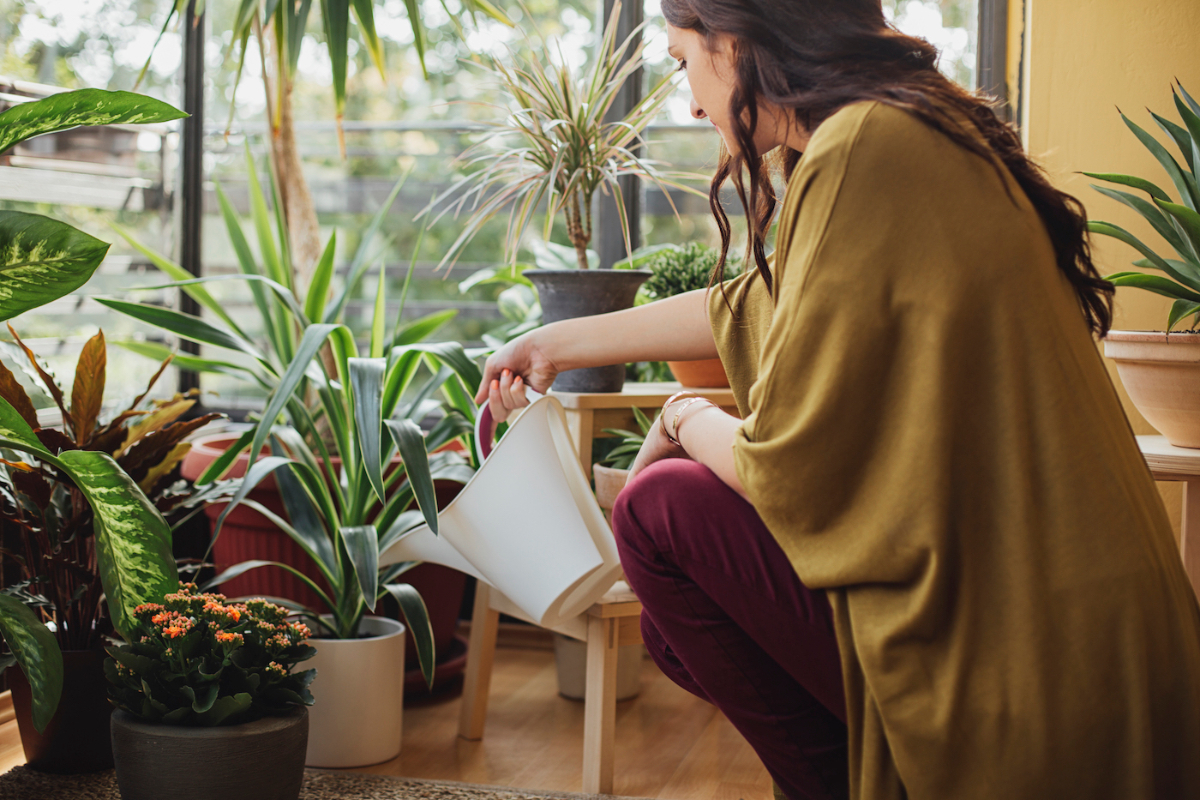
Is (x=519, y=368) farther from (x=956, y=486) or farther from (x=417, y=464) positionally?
(x=956, y=486)

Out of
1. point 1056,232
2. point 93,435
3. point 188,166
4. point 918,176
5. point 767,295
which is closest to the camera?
point 918,176

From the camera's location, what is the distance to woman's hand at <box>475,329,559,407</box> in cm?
121

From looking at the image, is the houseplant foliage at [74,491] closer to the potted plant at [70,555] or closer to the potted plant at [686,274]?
the potted plant at [70,555]

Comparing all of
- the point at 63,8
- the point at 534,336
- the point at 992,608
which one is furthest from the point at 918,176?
the point at 63,8

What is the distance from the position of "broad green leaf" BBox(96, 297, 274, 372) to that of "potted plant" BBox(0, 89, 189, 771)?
0.08 meters

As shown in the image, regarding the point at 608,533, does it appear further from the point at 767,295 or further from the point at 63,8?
the point at 63,8

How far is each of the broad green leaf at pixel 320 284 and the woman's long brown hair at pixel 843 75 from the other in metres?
0.96

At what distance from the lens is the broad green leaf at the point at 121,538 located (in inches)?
44.2

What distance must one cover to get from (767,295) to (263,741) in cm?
79

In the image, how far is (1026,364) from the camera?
749mm

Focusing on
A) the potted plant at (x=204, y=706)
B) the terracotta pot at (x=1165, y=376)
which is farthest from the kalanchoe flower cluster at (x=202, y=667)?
the terracotta pot at (x=1165, y=376)

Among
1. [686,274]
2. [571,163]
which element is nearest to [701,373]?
[686,274]

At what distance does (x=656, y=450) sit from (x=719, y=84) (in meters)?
0.38

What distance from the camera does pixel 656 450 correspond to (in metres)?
1.06
